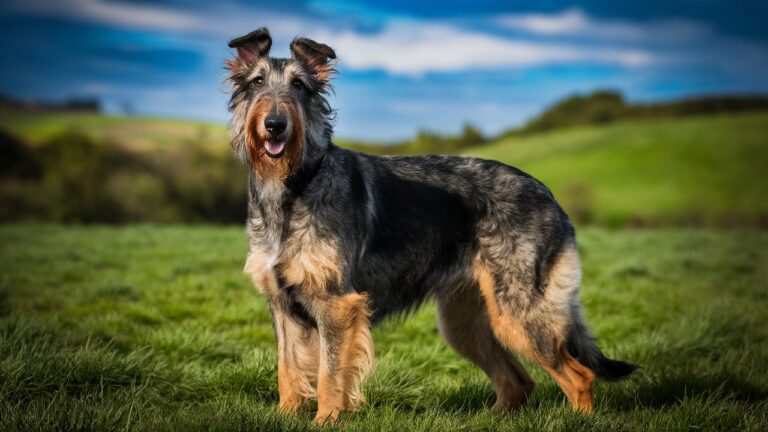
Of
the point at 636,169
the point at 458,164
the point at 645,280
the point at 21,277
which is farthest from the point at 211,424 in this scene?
the point at 636,169

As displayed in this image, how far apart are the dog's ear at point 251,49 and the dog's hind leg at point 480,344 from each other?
2387 millimetres

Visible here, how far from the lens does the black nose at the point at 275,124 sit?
4.15 meters

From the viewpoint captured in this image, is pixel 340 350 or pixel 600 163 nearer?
pixel 340 350

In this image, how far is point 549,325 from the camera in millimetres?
4887

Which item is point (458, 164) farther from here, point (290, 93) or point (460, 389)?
point (460, 389)

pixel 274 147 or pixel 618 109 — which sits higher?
pixel 618 109

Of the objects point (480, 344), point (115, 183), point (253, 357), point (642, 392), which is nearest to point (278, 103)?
point (253, 357)

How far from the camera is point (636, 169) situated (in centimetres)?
4500

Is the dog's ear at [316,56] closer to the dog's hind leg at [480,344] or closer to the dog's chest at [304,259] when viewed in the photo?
the dog's chest at [304,259]

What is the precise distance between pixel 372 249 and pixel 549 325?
1497mm

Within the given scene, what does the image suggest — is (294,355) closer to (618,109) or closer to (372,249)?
(372,249)

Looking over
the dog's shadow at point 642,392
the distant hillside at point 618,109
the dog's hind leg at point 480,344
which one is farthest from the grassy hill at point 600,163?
the dog's shadow at point 642,392

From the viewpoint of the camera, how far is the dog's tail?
16.2 ft

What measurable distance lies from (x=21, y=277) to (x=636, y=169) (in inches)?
1680
